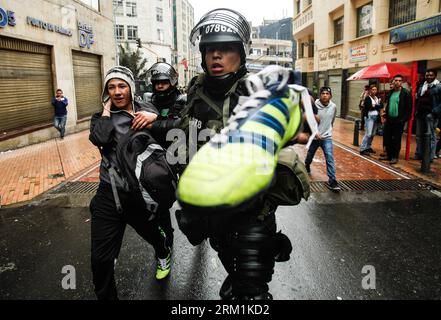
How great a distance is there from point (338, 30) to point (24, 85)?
17.1 m

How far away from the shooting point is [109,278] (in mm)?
2385

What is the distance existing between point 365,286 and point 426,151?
16.5ft

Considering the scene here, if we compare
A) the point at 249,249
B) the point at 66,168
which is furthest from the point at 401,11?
the point at 249,249

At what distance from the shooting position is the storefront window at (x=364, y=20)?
1552 cm

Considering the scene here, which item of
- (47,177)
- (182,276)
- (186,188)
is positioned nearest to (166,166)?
(186,188)

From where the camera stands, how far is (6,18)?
9.81 m

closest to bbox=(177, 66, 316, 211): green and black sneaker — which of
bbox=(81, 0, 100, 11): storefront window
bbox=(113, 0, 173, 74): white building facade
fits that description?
bbox=(81, 0, 100, 11): storefront window

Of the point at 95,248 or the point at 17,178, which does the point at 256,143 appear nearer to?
the point at 95,248

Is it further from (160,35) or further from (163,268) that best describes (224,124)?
(160,35)

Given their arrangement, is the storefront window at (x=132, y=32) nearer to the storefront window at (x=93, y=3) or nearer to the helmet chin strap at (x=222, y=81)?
the storefront window at (x=93, y=3)

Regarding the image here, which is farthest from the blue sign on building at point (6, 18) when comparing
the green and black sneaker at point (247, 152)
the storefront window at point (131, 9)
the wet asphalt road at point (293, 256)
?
the storefront window at point (131, 9)

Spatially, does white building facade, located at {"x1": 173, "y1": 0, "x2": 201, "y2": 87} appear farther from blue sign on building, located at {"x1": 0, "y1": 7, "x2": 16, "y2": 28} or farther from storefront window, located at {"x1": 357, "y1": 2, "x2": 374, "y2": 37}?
blue sign on building, located at {"x1": 0, "y1": 7, "x2": 16, "y2": 28}

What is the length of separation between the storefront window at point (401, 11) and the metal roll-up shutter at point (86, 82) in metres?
14.0

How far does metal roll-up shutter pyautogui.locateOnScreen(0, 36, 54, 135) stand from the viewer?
10.1m
